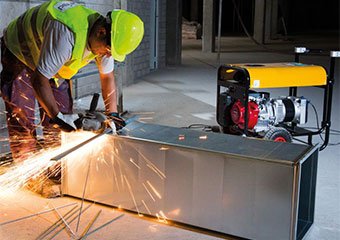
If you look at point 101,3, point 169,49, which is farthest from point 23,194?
point 169,49

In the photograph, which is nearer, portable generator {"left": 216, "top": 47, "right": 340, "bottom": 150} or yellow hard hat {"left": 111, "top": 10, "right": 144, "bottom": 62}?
yellow hard hat {"left": 111, "top": 10, "right": 144, "bottom": 62}

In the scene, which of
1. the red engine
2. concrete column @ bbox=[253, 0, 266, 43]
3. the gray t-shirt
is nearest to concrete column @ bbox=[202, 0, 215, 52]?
concrete column @ bbox=[253, 0, 266, 43]

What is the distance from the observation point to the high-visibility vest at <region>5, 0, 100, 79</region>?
286 cm

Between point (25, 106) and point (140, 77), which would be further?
point (140, 77)

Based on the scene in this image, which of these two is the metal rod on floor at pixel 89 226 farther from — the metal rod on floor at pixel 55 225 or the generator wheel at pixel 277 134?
the generator wheel at pixel 277 134

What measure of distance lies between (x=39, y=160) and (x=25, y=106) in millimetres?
386

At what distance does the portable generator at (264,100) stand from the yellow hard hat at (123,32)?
129cm

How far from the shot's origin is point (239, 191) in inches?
105

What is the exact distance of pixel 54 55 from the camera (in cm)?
280

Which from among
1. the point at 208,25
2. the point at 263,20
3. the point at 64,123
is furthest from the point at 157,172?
the point at 263,20

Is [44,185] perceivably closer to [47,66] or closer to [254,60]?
[47,66]

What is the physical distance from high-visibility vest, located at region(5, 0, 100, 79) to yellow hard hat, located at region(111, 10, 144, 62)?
0.63 feet

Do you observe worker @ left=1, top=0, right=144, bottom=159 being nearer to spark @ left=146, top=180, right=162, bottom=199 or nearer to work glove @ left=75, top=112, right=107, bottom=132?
work glove @ left=75, top=112, right=107, bottom=132

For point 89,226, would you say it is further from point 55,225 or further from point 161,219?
point 161,219
